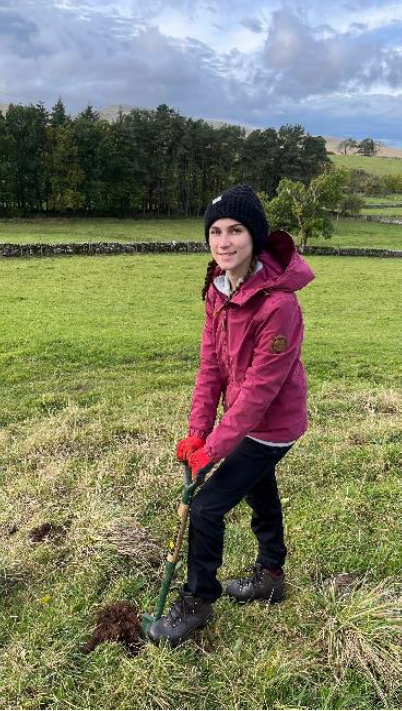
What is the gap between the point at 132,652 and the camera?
345cm

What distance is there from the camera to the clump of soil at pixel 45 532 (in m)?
4.82

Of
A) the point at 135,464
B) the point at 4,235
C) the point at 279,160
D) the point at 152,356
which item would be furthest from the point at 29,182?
the point at 135,464

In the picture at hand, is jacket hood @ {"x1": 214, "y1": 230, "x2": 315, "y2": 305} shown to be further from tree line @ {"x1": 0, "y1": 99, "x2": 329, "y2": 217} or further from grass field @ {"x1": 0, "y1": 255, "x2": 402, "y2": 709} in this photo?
tree line @ {"x1": 0, "y1": 99, "x2": 329, "y2": 217}

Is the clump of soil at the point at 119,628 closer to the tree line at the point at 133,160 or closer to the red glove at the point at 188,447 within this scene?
the red glove at the point at 188,447

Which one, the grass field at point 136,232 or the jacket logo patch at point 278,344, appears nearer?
the jacket logo patch at point 278,344

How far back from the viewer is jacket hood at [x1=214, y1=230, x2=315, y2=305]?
3326 millimetres

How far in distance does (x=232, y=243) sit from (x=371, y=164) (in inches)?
5821

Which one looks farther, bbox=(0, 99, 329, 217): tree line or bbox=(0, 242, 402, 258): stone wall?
bbox=(0, 99, 329, 217): tree line

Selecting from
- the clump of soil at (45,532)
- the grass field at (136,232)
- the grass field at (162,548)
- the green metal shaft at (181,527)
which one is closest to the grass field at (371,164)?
the grass field at (136,232)

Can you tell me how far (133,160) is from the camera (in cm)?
6994

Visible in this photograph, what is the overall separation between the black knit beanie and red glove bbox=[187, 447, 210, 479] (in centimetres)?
135

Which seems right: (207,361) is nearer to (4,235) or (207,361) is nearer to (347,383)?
(347,383)

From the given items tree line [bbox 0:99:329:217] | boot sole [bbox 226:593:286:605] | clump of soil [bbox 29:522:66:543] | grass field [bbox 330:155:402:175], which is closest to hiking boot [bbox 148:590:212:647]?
boot sole [bbox 226:593:286:605]

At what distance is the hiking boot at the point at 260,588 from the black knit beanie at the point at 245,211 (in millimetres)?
2344
